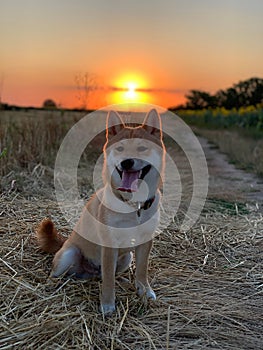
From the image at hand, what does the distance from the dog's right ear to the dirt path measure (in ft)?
11.1

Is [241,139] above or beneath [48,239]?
beneath

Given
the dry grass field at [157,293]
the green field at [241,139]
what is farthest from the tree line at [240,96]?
the dry grass field at [157,293]

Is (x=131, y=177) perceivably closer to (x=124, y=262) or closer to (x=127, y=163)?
(x=127, y=163)

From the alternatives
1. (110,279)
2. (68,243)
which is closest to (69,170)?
(68,243)

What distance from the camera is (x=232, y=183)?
7.54 m

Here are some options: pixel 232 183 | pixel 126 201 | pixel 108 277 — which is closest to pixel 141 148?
pixel 126 201

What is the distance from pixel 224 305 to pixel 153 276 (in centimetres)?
65

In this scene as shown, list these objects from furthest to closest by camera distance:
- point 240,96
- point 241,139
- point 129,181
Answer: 1. point 240,96
2. point 241,139
3. point 129,181

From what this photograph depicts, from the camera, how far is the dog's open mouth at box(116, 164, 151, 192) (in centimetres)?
292

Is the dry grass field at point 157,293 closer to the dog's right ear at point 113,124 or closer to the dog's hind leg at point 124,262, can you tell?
the dog's hind leg at point 124,262

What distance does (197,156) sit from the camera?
11109mm

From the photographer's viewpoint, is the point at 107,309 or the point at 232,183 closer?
the point at 107,309

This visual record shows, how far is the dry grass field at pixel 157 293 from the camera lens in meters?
2.58

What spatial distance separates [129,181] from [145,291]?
780 mm
